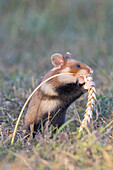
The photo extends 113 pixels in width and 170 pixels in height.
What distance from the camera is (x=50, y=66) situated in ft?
26.0

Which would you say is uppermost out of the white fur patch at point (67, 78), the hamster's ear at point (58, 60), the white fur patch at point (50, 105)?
the hamster's ear at point (58, 60)

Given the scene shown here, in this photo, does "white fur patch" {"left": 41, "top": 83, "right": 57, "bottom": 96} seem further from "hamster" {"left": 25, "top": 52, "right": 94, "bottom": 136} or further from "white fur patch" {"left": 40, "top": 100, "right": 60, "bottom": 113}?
"white fur patch" {"left": 40, "top": 100, "right": 60, "bottom": 113}

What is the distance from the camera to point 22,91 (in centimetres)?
600

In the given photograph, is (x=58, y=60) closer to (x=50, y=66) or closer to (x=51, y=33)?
(x=50, y=66)

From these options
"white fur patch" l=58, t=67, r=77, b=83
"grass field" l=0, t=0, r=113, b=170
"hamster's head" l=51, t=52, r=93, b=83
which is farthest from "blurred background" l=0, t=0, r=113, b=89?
"white fur patch" l=58, t=67, r=77, b=83

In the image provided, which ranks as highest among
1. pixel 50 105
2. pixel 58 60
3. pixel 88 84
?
pixel 58 60

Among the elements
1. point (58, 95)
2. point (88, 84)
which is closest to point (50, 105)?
point (58, 95)

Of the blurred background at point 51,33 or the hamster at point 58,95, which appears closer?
the hamster at point 58,95

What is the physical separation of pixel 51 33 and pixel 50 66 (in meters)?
2.62

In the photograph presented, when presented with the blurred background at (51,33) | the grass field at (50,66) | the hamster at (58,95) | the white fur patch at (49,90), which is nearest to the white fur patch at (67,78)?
the hamster at (58,95)

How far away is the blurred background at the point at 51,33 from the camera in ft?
27.6

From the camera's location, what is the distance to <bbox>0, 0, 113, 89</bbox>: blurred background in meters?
8.41

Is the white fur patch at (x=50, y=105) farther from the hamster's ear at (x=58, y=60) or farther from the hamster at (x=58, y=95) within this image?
the hamster's ear at (x=58, y=60)

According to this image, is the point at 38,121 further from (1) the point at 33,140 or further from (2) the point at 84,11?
(2) the point at 84,11
